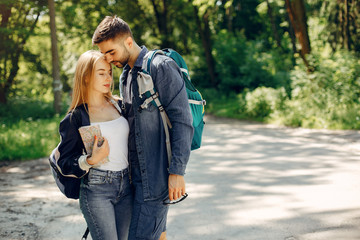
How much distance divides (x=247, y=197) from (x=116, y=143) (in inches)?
129

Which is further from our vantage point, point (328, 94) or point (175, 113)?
point (328, 94)

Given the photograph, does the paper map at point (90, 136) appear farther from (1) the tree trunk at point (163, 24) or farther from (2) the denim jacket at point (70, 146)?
(1) the tree trunk at point (163, 24)

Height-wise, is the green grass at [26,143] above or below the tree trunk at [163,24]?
below

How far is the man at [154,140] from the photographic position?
2.38 meters

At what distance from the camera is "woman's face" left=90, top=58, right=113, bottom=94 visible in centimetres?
253

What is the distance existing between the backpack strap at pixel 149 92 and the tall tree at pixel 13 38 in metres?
14.8

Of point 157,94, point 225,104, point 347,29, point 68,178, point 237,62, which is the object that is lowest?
point 225,104

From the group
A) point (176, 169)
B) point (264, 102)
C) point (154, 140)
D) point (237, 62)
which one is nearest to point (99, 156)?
point (154, 140)

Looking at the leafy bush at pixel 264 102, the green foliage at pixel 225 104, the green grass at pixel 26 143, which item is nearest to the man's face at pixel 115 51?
the green grass at pixel 26 143

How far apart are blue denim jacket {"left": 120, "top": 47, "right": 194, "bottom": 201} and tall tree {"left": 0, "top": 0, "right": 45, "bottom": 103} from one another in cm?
1490

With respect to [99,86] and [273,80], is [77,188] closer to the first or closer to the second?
[99,86]

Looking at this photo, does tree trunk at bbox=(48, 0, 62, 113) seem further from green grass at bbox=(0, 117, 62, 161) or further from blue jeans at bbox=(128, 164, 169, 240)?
blue jeans at bbox=(128, 164, 169, 240)

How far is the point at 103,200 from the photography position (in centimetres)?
237

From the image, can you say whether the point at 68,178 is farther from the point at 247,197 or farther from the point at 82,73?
the point at 247,197
